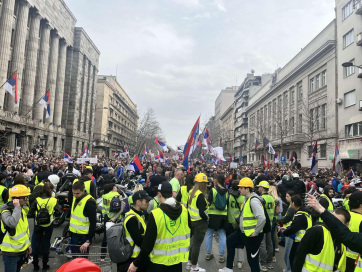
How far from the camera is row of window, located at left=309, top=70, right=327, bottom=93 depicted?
35656 millimetres

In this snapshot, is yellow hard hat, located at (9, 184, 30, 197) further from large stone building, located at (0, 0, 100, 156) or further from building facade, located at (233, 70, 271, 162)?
building facade, located at (233, 70, 271, 162)

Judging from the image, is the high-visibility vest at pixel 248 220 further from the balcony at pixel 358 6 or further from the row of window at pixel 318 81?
the row of window at pixel 318 81

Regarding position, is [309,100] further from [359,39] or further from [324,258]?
[324,258]

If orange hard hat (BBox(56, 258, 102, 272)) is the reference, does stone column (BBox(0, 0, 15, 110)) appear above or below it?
above

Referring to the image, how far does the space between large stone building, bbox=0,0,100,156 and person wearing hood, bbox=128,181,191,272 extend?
2662cm

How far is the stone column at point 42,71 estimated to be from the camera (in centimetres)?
4009

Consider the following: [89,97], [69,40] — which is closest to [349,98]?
[69,40]

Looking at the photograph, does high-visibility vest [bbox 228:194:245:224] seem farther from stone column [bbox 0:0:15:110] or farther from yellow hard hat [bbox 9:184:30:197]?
stone column [bbox 0:0:15:110]

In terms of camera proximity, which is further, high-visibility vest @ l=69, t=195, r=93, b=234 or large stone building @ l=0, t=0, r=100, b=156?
large stone building @ l=0, t=0, r=100, b=156

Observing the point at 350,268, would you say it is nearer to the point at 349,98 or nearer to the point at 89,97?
the point at 349,98

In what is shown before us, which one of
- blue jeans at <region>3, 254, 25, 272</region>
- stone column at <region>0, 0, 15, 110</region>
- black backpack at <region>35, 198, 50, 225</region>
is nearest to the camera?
blue jeans at <region>3, 254, 25, 272</region>

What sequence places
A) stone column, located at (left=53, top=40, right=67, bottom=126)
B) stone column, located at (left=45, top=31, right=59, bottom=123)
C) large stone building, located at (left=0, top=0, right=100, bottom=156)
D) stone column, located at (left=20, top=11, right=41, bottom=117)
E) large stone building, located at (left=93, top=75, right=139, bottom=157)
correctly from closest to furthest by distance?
1. large stone building, located at (left=0, top=0, right=100, bottom=156)
2. stone column, located at (left=20, top=11, right=41, bottom=117)
3. stone column, located at (left=45, top=31, right=59, bottom=123)
4. stone column, located at (left=53, top=40, right=67, bottom=126)
5. large stone building, located at (left=93, top=75, right=139, bottom=157)

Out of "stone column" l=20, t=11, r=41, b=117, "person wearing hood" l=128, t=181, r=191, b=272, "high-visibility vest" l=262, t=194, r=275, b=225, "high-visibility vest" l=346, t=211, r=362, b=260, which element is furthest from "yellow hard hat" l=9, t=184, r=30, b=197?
"stone column" l=20, t=11, r=41, b=117

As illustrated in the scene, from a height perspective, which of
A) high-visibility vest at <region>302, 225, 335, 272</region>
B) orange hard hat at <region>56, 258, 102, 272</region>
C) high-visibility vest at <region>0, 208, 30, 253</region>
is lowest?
high-visibility vest at <region>0, 208, 30, 253</region>
